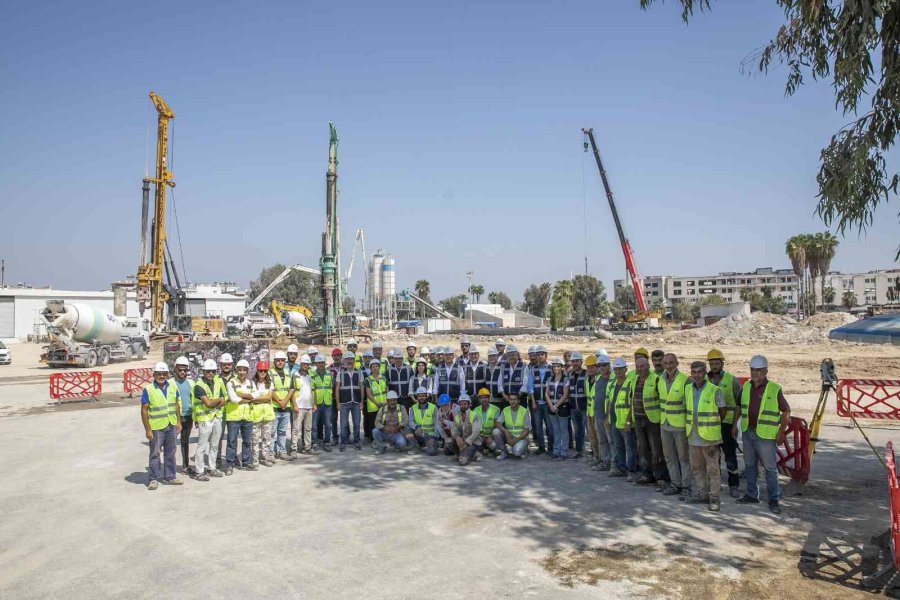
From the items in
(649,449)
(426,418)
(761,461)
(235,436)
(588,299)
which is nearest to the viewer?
(761,461)

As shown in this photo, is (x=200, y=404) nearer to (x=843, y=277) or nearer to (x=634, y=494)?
(x=634, y=494)

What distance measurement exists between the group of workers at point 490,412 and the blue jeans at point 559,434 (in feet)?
0.16

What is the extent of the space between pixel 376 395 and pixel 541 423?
3.39 meters

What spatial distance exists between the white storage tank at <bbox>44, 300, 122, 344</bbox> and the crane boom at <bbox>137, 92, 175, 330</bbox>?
9570mm

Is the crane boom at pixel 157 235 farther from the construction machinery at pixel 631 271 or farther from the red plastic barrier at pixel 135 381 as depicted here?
the construction machinery at pixel 631 271

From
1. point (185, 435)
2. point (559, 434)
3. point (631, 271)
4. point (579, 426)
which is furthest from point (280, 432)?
point (631, 271)

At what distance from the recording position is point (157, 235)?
48375 millimetres

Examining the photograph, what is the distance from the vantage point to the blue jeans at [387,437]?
12477mm

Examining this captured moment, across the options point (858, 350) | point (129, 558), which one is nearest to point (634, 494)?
point (129, 558)

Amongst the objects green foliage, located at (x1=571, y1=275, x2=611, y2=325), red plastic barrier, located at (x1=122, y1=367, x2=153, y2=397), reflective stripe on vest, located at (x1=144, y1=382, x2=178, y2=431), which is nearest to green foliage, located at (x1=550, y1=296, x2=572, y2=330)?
green foliage, located at (x1=571, y1=275, x2=611, y2=325)

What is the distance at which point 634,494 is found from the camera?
A: 365 inches

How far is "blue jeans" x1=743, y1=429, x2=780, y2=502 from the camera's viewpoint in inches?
330

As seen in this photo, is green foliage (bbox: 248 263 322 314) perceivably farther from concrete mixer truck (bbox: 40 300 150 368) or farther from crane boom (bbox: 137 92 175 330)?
concrete mixer truck (bbox: 40 300 150 368)

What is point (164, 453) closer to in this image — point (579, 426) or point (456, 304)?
point (579, 426)
